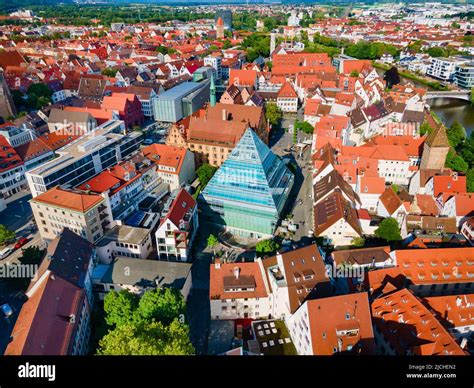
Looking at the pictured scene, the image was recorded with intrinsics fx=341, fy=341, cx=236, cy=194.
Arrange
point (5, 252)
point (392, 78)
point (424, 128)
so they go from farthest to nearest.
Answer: point (392, 78) → point (424, 128) → point (5, 252)

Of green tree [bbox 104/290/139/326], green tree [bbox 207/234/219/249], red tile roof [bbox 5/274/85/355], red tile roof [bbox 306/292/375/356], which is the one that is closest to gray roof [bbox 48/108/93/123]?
green tree [bbox 207/234/219/249]

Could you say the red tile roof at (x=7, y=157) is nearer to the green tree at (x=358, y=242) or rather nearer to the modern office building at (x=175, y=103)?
the modern office building at (x=175, y=103)

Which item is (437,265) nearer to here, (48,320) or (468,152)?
(48,320)

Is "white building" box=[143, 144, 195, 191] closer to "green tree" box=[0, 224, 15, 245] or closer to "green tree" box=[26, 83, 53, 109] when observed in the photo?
"green tree" box=[0, 224, 15, 245]

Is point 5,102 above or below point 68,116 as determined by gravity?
above

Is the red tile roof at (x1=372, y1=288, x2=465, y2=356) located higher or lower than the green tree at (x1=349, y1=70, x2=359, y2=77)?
lower

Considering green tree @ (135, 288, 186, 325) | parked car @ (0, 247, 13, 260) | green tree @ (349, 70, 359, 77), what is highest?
green tree @ (349, 70, 359, 77)

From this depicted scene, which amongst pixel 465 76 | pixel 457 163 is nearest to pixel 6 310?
pixel 457 163

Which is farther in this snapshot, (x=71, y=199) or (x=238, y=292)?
(x=71, y=199)

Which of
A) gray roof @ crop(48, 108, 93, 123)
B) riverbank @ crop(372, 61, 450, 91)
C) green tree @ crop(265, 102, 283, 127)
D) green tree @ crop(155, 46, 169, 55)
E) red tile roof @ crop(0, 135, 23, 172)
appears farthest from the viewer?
green tree @ crop(155, 46, 169, 55)
